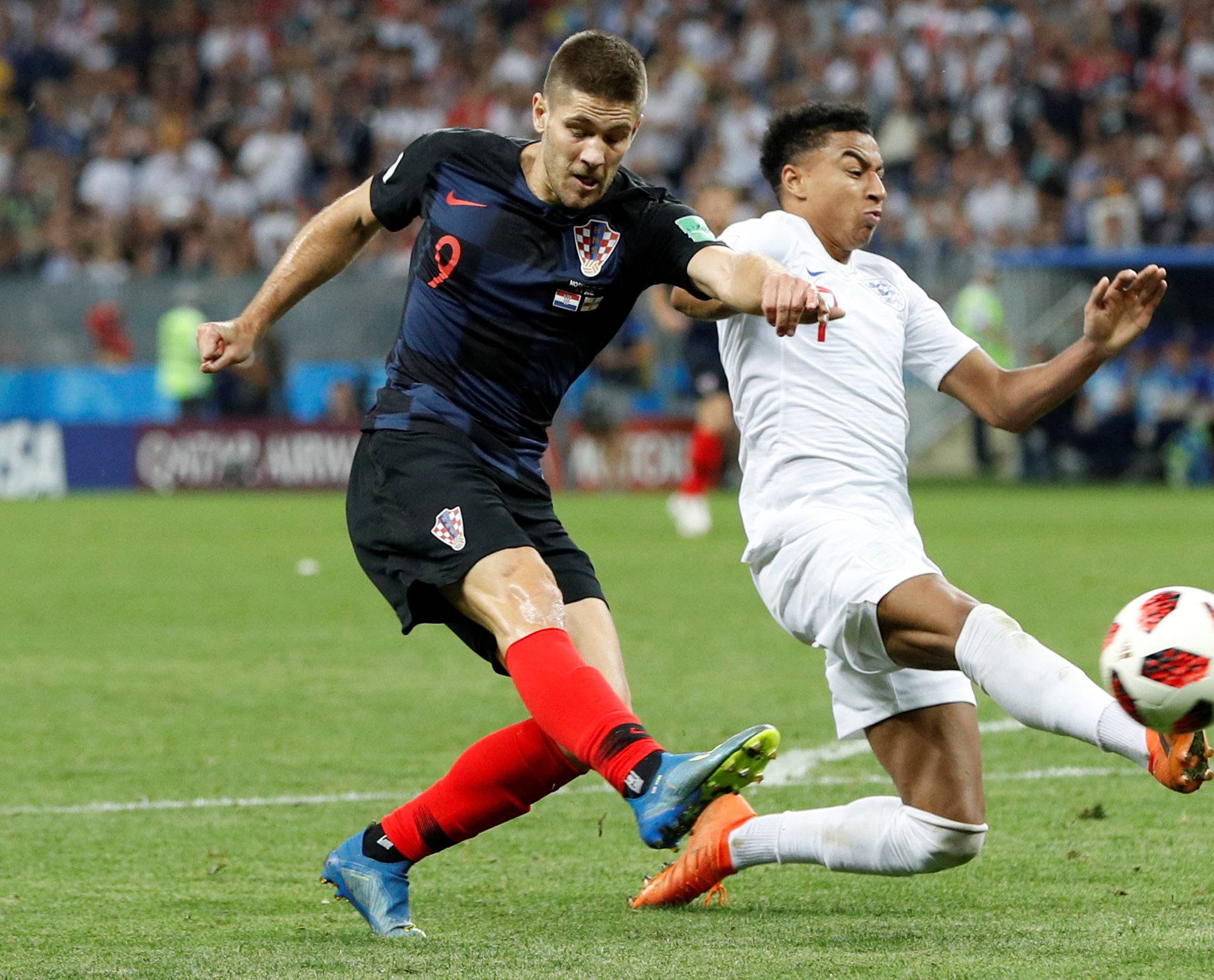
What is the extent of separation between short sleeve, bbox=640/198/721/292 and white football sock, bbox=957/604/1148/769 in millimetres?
1010

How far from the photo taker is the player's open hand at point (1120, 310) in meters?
4.55

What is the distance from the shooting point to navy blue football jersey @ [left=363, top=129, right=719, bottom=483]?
4465 mm

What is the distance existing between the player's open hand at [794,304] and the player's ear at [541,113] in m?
0.81

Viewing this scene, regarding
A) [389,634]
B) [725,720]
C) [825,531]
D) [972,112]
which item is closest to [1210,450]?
[972,112]

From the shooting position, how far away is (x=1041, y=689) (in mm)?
3975

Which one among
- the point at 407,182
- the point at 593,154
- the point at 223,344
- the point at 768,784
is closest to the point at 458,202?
the point at 407,182

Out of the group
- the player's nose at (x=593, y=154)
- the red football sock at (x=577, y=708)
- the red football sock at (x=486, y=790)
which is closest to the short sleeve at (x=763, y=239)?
the player's nose at (x=593, y=154)

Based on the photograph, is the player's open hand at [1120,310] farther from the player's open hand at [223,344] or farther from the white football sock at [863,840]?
the player's open hand at [223,344]

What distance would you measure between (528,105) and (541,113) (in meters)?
19.4

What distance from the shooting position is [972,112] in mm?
23438

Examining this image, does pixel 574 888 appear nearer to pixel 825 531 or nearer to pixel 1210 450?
pixel 825 531

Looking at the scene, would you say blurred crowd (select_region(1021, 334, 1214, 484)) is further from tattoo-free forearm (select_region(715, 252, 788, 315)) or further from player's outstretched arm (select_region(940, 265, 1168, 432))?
tattoo-free forearm (select_region(715, 252, 788, 315))

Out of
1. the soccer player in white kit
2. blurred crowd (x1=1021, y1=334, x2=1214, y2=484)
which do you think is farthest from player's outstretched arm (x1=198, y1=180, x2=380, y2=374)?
blurred crowd (x1=1021, y1=334, x2=1214, y2=484)

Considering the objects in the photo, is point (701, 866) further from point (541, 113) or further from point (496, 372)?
point (541, 113)
